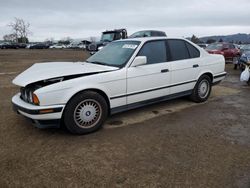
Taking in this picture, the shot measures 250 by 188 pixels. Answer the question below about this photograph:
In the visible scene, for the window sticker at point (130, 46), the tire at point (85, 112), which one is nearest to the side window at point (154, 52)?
the window sticker at point (130, 46)

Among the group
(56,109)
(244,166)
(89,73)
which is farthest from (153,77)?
(244,166)

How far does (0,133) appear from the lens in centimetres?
397

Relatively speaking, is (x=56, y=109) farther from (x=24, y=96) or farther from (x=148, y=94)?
(x=148, y=94)

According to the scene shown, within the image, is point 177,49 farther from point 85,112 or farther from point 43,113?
point 43,113

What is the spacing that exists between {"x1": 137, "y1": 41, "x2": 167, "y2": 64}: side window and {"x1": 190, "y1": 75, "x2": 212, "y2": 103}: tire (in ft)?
4.15

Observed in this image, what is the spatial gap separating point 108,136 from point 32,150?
1158 millimetres

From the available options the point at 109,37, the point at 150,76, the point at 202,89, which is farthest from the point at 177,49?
the point at 109,37

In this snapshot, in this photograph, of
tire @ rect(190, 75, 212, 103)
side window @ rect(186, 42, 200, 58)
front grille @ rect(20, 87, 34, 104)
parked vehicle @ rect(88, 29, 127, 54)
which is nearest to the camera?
front grille @ rect(20, 87, 34, 104)

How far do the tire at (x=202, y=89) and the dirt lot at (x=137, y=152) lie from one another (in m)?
0.68

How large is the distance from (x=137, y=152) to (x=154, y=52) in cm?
221

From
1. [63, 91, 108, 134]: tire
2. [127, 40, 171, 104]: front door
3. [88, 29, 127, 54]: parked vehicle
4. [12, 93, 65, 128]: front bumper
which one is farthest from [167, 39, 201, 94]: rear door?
[88, 29, 127, 54]: parked vehicle

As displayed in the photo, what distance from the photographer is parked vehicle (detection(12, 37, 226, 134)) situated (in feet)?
11.8

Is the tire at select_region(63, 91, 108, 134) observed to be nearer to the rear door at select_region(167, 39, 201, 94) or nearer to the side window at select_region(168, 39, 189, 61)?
the rear door at select_region(167, 39, 201, 94)

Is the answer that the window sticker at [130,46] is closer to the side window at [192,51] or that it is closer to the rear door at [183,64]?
the rear door at [183,64]
